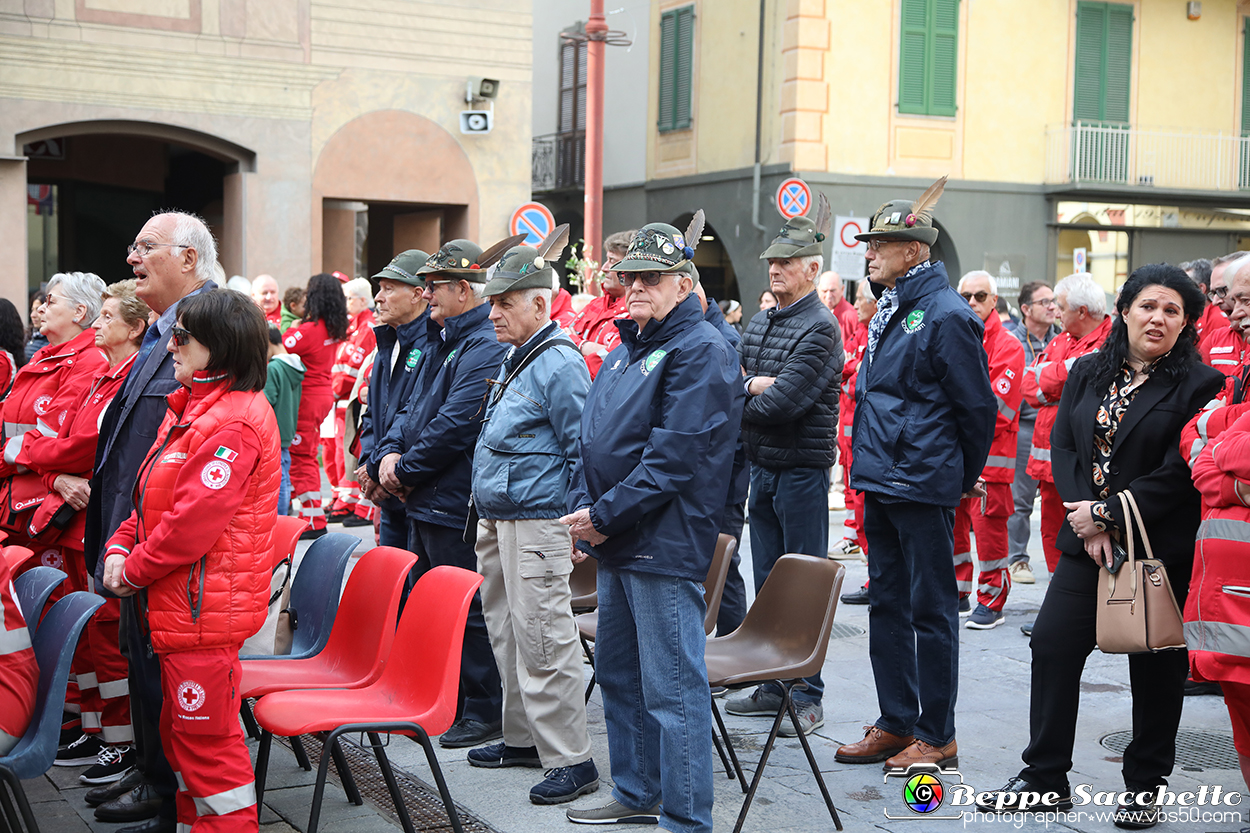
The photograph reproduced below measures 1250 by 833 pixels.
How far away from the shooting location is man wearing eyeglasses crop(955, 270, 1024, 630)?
7.77m

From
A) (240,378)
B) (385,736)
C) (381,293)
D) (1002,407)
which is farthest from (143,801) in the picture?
(1002,407)

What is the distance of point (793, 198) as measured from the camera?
50.1 feet

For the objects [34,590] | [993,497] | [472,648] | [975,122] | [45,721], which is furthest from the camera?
[975,122]

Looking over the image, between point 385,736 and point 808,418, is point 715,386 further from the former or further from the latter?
point 385,736

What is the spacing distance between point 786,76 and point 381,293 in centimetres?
1499

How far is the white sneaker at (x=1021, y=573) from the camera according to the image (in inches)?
357

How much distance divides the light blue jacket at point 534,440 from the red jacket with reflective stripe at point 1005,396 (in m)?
3.90

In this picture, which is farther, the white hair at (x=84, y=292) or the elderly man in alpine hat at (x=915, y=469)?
the white hair at (x=84, y=292)

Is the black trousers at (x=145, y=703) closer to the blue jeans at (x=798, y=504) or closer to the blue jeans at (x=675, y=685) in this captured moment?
the blue jeans at (x=675, y=685)

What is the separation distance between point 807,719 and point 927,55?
1672 centimetres

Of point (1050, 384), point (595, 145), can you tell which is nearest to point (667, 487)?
point (1050, 384)

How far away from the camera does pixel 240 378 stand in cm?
408

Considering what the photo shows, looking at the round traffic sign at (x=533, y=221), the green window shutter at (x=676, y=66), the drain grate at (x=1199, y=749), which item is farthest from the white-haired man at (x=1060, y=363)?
the green window shutter at (x=676, y=66)

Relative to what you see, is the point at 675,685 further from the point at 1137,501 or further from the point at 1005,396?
the point at 1005,396
